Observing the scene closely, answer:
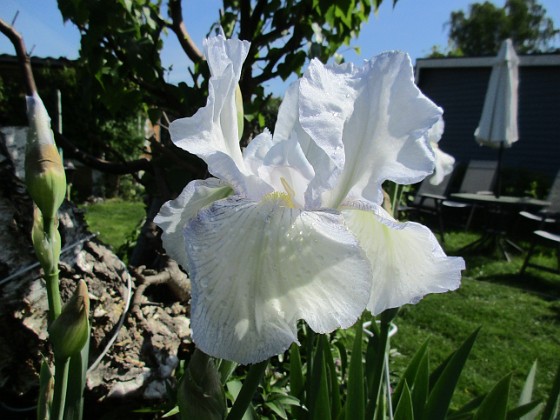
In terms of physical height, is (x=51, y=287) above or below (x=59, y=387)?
above

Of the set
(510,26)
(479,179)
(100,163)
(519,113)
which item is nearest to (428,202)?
(479,179)

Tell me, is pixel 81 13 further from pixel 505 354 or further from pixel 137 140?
pixel 137 140

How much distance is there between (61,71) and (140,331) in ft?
26.3

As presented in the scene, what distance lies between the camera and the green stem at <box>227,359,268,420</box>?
605 mm

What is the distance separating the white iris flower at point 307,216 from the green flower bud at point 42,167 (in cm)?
18

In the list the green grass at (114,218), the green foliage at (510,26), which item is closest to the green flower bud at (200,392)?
the green grass at (114,218)

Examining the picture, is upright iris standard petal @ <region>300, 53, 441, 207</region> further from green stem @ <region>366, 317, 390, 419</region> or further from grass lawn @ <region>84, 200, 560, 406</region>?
grass lawn @ <region>84, 200, 560, 406</region>

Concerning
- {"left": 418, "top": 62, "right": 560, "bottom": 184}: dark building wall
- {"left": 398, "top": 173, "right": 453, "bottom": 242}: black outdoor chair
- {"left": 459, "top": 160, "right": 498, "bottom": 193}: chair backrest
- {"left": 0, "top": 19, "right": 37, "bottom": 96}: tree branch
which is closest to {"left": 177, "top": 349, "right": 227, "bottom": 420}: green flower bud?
{"left": 0, "top": 19, "right": 37, "bottom": 96}: tree branch

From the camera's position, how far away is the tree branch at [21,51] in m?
1.34

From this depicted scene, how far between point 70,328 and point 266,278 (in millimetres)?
332

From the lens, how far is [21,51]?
1425mm

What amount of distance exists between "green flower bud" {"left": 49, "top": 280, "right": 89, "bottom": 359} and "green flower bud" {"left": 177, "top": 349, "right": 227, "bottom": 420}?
0.18m

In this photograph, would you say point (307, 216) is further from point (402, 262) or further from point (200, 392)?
point (200, 392)

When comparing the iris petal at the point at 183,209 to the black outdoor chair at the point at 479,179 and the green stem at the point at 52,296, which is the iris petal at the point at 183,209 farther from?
the black outdoor chair at the point at 479,179
